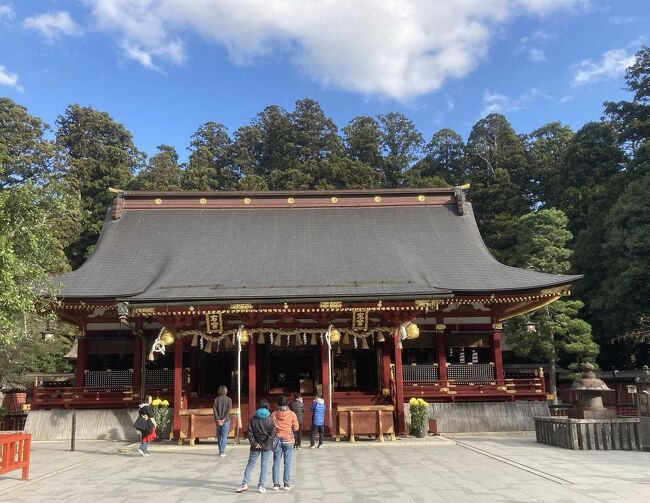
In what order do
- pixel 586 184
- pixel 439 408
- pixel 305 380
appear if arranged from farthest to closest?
pixel 586 184 < pixel 305 380 < pixel 439 408

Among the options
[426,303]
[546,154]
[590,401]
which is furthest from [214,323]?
[546,154]

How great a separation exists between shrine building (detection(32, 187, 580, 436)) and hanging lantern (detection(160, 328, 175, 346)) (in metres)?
0.03

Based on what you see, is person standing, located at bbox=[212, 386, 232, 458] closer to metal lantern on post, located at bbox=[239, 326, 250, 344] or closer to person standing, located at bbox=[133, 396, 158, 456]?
person standing, located at bbox=[133, 396, 158, 456]

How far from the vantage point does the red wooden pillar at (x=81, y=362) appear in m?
17.6

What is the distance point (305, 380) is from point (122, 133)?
144 ft

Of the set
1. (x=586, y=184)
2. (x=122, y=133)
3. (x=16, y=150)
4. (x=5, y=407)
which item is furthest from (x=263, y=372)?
(x=122, y=133)

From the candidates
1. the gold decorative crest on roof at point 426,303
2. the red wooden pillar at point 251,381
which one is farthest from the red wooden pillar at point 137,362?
the gold decorative crest on roof at point 426,303

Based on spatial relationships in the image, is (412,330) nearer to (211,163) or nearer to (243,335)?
(243,335)

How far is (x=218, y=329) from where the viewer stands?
15.1 m

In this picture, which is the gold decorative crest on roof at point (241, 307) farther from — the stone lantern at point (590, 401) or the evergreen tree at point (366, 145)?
the evergreen tree at point (366, 145)

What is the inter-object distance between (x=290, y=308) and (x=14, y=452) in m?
7.30

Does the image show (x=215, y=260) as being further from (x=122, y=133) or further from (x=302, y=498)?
(x=122, y=133)

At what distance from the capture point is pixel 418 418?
48.6 ft

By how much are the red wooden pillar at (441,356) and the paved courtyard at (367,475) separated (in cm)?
431
